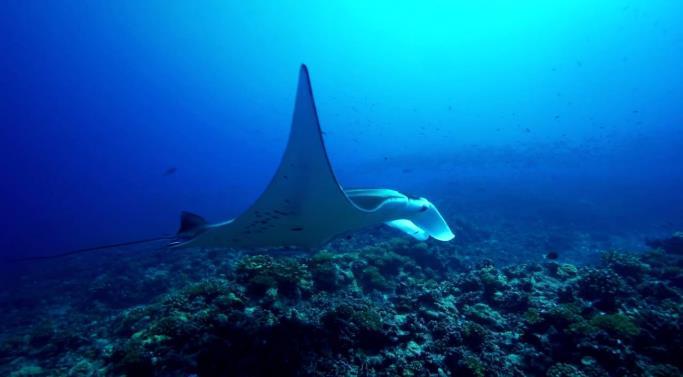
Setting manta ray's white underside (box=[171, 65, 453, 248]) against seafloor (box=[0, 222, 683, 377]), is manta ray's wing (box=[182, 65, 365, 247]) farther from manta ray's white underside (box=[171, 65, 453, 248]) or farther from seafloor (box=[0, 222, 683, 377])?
seafloor (box=[0, 222, 683, 377])

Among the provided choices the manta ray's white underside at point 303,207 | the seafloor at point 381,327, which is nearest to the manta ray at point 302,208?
the manta ray's white underside at point 303,207

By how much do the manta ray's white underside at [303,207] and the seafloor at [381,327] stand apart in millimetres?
1178

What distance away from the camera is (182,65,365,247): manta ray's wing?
3.33 m

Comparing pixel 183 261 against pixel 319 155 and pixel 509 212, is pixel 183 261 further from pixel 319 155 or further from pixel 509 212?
pixel 509 212

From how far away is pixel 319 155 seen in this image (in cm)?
346

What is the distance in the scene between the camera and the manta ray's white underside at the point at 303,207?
3.38 m

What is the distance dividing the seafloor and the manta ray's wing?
1.19m

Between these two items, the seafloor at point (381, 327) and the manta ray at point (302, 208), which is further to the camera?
the seafloor at point (381, 327)

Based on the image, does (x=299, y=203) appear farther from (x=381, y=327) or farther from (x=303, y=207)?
(x=381, y=327)

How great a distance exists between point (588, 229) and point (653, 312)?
67.8 feet

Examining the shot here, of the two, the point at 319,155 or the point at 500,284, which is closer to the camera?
the point at 319,155

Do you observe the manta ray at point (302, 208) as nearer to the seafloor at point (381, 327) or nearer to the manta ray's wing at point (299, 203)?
the manta ray's wing at point (299, 203)

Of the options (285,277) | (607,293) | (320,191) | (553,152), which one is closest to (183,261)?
(285,277)

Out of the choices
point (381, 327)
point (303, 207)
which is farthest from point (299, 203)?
point (381, 327)
